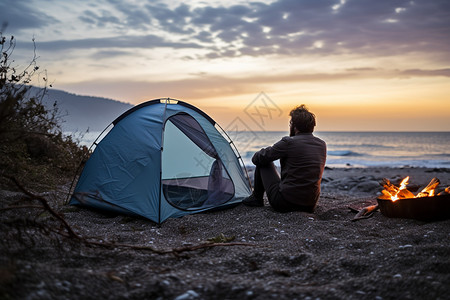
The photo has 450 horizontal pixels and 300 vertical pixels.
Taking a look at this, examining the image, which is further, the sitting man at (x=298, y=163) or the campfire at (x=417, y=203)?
the sitting man at (x=298, y=163)

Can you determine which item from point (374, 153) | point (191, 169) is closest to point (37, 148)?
point (191, 169)

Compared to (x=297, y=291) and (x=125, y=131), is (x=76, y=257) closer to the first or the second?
(x=297, y=291)

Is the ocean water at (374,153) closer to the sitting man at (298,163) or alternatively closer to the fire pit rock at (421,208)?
the sitting man at (298,163)

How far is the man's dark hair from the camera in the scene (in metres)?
5.32

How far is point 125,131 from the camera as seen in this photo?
19.5 feet

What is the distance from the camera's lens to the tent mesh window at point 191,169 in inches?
231

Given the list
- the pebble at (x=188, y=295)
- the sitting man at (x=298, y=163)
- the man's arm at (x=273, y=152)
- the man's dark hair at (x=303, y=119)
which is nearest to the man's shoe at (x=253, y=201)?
the sitting man at (x=298, y=163)

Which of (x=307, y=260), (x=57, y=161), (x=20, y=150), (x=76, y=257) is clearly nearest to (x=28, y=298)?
(x=76, y=257)

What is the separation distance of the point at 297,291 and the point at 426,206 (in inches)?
114

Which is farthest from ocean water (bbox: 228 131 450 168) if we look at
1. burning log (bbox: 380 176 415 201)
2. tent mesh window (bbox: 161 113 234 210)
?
burning log (bbox: 380 176 415 201)

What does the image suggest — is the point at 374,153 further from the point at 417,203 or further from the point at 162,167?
the point at 162,167

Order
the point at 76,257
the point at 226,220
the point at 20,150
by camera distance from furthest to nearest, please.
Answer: the point at 20,150 → the point at 226,220 → the point at 76,257

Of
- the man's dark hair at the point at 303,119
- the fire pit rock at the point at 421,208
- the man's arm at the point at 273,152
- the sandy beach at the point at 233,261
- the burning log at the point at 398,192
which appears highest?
the man's dark hair at the point at 303,119

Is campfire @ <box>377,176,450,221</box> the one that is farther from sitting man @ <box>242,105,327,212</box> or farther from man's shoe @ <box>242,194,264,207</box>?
man's shoe @ <box>242,194,264,207</box>
